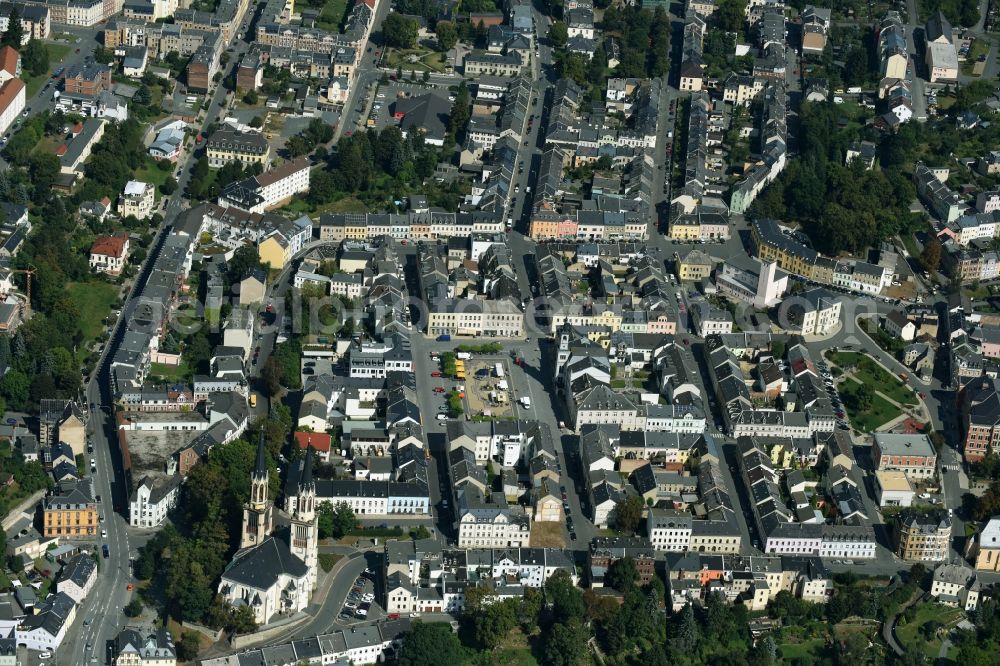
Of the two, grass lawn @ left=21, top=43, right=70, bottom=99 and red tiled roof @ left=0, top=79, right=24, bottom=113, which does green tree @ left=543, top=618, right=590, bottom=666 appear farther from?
grass lawn @ left=21, top=43, right=70, bottom=99

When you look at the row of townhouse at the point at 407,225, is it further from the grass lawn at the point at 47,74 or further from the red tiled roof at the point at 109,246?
the grass lawn at the point at 47,74

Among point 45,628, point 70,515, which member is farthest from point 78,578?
point 70,515

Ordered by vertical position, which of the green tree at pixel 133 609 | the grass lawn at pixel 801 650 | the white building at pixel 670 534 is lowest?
the grass lawn at pixel 801 650

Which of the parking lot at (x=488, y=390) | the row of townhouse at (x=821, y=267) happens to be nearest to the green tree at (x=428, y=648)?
the parking lot at (x=488, y=390)

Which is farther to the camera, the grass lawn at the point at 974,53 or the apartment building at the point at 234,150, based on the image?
the grass lawn at the point at 974,53

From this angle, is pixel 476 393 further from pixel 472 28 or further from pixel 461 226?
pixel 472 28
